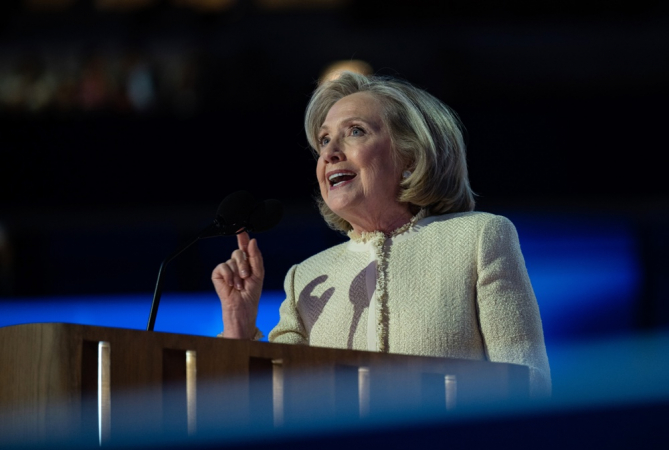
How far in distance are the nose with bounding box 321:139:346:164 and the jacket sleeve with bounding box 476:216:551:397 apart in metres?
0.34

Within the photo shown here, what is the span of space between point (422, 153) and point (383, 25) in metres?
4.08

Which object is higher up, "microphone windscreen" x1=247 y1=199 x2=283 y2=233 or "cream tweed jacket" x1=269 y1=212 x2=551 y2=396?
"microphone windscreen" x1=247 y1=199 x2=283 y2=233

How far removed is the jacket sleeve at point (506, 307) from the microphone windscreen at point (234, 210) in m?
0.45

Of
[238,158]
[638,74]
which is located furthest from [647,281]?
[638,74]

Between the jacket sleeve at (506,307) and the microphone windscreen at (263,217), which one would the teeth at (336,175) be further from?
the jacket sleeve at (506,307)

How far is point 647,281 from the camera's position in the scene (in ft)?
13.0

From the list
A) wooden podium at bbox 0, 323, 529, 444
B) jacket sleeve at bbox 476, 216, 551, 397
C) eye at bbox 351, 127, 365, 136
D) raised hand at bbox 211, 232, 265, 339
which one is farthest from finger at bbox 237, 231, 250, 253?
wooden podium at bbox 0, 323, 529, 444

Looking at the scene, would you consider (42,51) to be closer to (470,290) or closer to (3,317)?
(3,317)

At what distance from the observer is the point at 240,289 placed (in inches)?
78.3

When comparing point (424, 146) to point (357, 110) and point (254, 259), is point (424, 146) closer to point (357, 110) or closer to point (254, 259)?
point (357, 110)

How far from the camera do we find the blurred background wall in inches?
155

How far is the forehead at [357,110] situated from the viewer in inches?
82.2

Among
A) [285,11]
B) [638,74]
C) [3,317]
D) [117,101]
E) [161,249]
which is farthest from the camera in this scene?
[285,11]

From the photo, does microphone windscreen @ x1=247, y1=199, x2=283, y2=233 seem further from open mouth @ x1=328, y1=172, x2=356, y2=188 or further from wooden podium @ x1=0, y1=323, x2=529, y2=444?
wooden podium @ x1=0, y1=323, x2=529, y2=444
